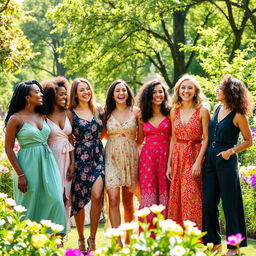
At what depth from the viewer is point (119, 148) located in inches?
243

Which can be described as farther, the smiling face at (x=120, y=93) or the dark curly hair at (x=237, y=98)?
the smiling face at (x=120, y=93)

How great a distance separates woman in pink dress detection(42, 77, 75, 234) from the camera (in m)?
5.92

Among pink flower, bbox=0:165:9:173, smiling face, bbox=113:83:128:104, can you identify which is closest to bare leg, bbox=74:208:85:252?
smiling face, bbox=113:83:128:104

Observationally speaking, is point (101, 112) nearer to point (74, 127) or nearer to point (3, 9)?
point (74, 127)

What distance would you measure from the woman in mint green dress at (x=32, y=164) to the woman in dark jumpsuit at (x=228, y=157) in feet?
5.78

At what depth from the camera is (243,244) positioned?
5.30 m

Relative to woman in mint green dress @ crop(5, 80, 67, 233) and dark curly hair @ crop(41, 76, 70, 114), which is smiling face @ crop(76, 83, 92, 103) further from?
woman in mint green dress @ crop(5, 80, 67, 233)

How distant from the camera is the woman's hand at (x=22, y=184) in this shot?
5.22 m

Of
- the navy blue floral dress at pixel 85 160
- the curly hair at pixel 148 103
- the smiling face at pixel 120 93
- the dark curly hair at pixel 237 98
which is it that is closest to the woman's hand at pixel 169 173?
the curly hair at pixel 148 103

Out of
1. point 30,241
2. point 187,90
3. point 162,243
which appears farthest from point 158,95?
point 162,243

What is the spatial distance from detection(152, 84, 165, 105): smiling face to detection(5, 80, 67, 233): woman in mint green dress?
152cm

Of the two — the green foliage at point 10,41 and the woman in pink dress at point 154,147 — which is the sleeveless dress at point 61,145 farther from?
the green foliage at point 10,41

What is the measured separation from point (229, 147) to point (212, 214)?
0.82 m

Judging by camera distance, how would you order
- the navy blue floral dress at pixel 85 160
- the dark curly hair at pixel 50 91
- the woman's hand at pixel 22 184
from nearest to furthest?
the woman's hand at pixel 22 184
the dark curly hair at pixel 50 91
the navy blue floral dress at pixel 85 160
